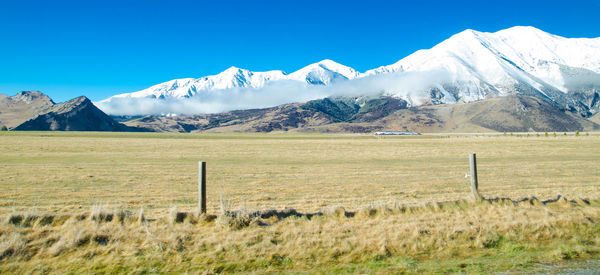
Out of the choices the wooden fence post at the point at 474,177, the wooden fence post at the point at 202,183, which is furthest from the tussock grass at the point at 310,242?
the wooden fence post at the point at 474,177

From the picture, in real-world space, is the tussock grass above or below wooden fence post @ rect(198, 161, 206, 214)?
below

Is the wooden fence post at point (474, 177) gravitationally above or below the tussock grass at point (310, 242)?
above

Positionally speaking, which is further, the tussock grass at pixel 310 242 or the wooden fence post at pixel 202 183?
the wooden fence post at pixel 202 183

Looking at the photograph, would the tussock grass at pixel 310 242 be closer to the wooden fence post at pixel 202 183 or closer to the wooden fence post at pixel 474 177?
the wooden fence post at pixel 202 183

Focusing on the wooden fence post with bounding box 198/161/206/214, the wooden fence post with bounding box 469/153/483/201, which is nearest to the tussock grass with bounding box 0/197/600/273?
the wooden fence post with bounding box 198/161/206/214

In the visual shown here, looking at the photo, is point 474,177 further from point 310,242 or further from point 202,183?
point 202,183

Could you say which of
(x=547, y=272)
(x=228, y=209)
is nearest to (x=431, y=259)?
(x=547, y=272)

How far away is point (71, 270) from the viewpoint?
683 centimetres

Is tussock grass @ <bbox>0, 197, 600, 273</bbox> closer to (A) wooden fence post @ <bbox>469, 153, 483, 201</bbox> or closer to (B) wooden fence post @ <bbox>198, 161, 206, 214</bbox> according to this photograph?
(B) wooden fence post @ <bbox>198, 161, 206, 214</bbox>

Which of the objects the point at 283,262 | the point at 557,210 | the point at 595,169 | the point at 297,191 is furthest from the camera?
the point at 595,169

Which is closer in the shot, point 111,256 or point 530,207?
point 111,256

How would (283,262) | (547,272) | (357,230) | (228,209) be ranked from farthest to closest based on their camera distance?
(228,209), (357,230), (283,262), (547,272)

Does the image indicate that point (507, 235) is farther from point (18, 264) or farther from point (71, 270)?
point (18, 264)

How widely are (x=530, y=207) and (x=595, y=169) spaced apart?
1841 cm
